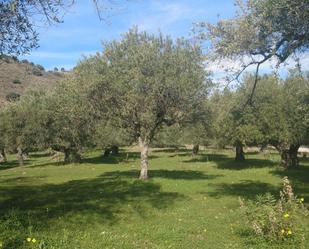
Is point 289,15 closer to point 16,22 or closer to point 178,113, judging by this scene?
point 16,22

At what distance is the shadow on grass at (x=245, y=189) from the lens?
77.9 feet

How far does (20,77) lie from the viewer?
15055mm

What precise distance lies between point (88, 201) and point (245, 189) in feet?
32.3

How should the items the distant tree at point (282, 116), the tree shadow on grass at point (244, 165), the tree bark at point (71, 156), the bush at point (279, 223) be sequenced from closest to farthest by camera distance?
1. the bush at point (279, 223)
2. the distant tree at point (282, 116)
3. the tree shadow on grass at point (244, 165)
4. the tree bark at point (71, 156)

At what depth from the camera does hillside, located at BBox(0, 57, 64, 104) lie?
1369 cm

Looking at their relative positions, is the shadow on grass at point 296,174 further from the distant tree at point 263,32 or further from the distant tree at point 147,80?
the distant tree at point 263,32

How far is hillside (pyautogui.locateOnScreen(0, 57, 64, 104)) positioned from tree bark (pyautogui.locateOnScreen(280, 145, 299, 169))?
24782 mm

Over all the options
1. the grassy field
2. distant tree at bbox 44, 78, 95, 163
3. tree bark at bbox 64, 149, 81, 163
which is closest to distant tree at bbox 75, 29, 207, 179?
the grassy field

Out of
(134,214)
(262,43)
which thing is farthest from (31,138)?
(262,43)

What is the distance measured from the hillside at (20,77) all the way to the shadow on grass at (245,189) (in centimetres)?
1167

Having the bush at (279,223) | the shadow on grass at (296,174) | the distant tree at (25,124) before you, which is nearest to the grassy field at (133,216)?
the bush at (279,223)

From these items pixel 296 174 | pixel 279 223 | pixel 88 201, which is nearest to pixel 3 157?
pixel 296 174

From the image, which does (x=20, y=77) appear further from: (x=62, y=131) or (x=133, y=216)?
(x=62, y=131)

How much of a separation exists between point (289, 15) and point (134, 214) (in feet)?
29.8
